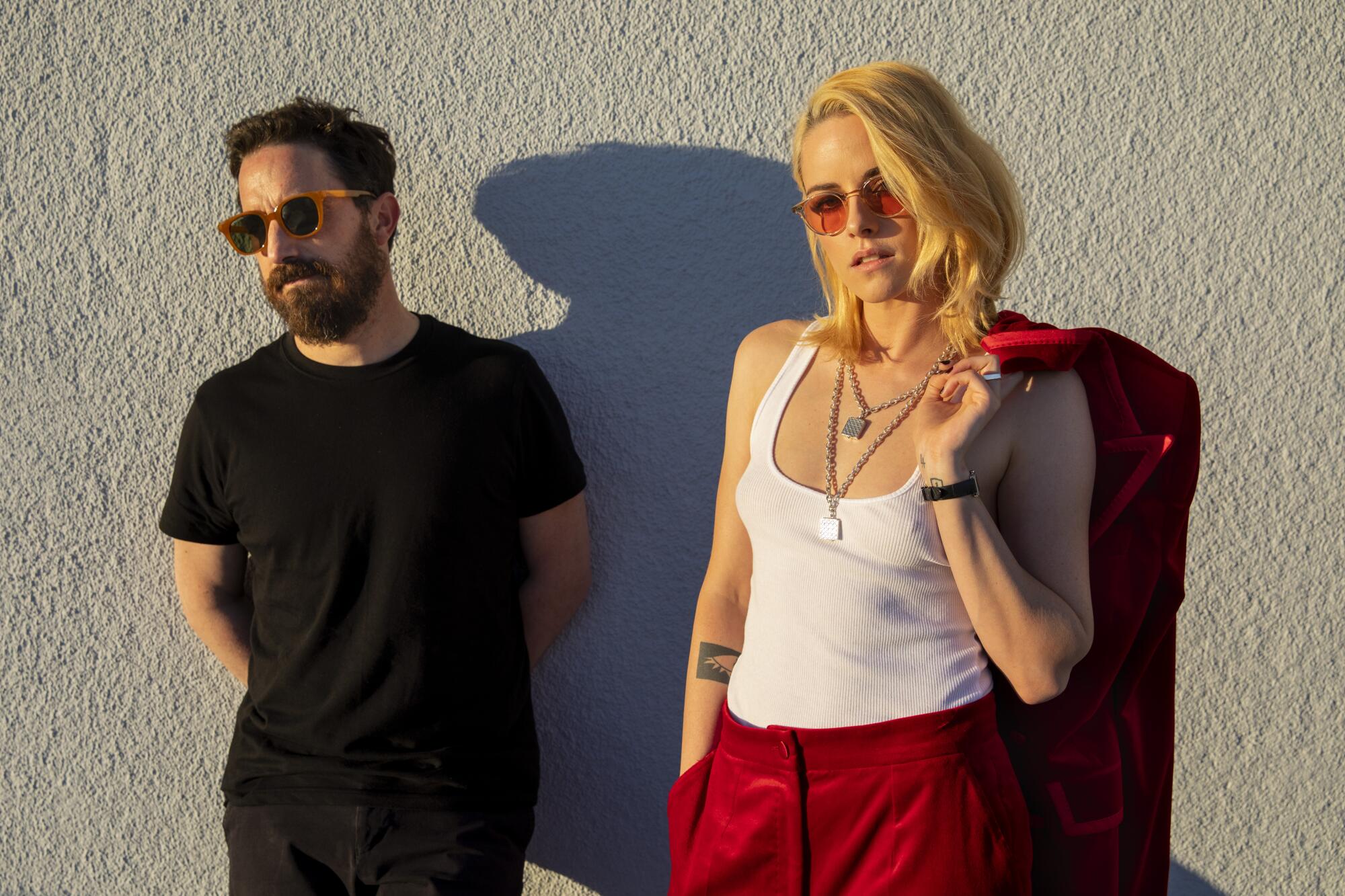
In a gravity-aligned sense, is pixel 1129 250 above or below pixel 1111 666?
above

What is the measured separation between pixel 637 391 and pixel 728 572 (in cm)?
72

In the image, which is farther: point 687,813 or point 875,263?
point 687,813

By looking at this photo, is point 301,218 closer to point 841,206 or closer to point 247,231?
point 247,231

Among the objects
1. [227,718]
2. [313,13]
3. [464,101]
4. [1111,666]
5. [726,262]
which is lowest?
[227,718]

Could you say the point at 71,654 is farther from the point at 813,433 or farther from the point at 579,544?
the point at 813,433

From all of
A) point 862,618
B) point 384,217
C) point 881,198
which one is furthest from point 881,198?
point 384,217

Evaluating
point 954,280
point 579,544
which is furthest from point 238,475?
point 954,280

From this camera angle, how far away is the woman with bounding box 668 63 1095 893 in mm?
1654

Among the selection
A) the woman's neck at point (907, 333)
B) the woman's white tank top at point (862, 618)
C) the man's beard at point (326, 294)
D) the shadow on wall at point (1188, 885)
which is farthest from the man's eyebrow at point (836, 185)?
the shadow on wall at point (1188, 885)

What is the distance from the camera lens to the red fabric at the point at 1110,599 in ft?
6.01

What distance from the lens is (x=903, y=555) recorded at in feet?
5.50

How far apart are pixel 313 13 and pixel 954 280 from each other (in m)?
1.81

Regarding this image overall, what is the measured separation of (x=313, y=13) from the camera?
252 cm

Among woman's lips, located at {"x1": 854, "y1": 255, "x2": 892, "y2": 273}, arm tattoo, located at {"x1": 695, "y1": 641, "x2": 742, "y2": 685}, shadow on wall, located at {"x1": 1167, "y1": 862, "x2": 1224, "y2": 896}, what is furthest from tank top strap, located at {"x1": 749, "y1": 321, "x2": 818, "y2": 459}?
shadow on wall, located at {"x1": 1167, "y1": 862, "x2": 1224, "y2": 896}
